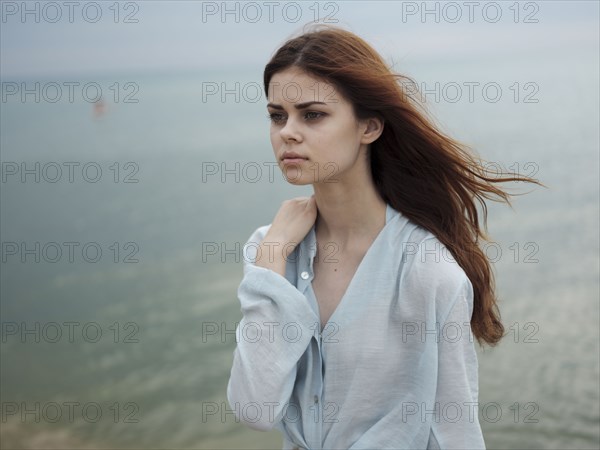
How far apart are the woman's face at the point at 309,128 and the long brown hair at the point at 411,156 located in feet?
0.11

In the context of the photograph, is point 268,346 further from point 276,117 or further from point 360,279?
point 276,117

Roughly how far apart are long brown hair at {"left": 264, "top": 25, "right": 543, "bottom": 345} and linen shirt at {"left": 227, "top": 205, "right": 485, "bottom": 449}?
92mm

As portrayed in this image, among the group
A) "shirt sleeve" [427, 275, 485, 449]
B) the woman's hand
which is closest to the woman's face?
the woman's hand

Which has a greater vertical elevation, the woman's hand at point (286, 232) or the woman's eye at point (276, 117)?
the woman's eye at point (276, 117)

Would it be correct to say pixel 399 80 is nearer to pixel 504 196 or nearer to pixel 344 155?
pixel 344 155

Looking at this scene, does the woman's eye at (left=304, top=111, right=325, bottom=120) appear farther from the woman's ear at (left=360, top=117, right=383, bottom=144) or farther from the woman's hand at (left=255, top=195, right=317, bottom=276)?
the woman's hand at (left=255, top=195, right=317, bottom=276)

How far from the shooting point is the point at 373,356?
2027 millimetres

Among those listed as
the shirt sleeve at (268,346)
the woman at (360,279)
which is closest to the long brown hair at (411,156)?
the woman at (360,279)

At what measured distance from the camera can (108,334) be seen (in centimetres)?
548

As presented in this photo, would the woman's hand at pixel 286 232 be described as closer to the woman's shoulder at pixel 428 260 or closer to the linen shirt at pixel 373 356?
the linen shirt at pixel 373 356

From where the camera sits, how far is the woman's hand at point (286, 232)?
2094 mm

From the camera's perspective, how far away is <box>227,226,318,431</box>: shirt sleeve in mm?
1979

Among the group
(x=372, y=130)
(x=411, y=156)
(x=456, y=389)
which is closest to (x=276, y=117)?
(x=372, y=130)

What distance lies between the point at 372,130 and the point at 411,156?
0.13 m
